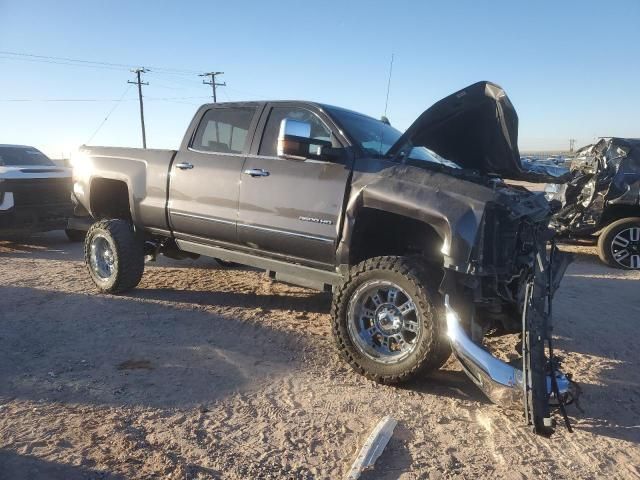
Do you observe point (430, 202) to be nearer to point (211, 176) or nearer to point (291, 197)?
point (291, 197)

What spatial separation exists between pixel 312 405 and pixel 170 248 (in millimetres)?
3385

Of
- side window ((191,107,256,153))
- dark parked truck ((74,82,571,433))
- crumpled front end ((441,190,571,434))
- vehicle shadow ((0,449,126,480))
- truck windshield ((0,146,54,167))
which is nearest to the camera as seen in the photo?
vehicle shadow ((0,449,126,480))

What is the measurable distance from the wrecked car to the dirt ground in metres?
3.03

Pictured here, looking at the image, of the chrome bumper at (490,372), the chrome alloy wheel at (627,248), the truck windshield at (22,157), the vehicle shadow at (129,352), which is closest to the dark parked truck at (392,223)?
the chrome bumper at (490,372)

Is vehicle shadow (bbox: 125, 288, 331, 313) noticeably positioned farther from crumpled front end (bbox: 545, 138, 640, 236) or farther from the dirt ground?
crumpled front end (bbox: 545, 138, 640, 236)

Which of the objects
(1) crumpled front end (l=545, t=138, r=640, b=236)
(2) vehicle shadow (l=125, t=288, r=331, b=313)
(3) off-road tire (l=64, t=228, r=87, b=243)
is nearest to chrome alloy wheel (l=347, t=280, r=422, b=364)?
(2) vehicle shadow (l=125, t=288, r=331, b=313)

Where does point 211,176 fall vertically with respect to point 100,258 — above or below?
above

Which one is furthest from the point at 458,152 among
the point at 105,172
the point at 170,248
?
the point at 105,172

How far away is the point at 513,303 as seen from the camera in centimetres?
370

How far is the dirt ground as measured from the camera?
274cm

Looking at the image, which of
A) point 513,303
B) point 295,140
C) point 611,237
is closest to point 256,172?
point 295,140

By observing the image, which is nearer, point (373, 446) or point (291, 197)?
point (373, 446)

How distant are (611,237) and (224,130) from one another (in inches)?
258

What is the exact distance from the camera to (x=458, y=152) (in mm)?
4328
